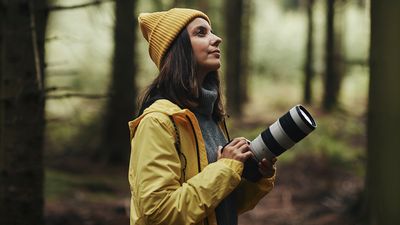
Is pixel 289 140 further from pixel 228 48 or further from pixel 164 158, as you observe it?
pixel 228 48

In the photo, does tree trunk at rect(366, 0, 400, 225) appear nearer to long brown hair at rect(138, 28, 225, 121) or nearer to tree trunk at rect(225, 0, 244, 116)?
long brown hair at rect(138, 28, 225, 121)

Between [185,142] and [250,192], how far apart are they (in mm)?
621

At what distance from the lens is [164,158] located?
10.4ft

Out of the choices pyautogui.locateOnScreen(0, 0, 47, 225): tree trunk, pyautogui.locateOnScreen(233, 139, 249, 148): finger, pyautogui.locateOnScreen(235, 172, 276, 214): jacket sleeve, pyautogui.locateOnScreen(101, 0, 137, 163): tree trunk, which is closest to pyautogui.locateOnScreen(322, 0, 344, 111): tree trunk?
pyautogui.locateOnScreen(101, 0, 137, 163): tree trunk

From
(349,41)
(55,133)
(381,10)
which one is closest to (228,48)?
(55,133)

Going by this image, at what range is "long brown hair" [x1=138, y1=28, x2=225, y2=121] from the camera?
341 centimetres

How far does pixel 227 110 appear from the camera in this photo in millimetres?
5762

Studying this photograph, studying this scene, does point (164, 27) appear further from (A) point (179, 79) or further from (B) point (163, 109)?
(B) point (163, 109)

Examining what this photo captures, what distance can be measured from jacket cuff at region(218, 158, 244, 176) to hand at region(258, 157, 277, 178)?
0.77ft

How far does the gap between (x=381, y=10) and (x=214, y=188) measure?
5.20 ft

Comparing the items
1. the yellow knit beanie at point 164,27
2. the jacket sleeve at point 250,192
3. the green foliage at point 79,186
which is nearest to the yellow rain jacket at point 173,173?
the yellow knit beanie at point 164,27

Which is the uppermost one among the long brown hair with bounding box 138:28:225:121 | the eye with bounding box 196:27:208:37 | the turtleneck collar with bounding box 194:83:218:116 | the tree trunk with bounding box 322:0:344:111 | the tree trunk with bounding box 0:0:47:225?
the eye with bounding box 196:27:208:37

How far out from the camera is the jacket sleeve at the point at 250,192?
3.69 meters

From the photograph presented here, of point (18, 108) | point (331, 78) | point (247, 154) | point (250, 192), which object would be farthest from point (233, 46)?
point (247, 154)
